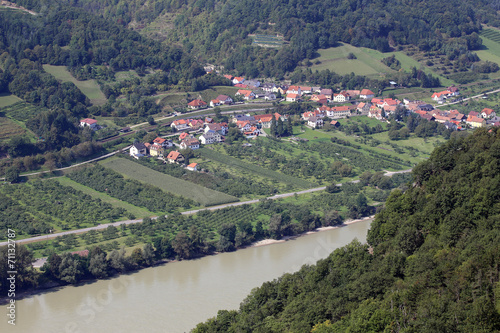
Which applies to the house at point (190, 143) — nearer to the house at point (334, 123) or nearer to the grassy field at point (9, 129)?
the grassy field at point (9, 129)

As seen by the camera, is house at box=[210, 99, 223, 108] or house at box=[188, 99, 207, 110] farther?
house at box=[210, 99, 223, 108]

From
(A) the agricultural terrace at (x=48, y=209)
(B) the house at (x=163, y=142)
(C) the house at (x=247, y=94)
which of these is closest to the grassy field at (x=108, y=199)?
(A) the agricultural terrace at (x=48, y=209)

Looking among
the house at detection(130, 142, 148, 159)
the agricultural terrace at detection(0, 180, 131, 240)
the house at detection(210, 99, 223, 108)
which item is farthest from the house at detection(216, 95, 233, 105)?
the agricultural terrace at detection(0, 180, 131, 240)

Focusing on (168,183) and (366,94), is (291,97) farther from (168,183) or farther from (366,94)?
(168,183)

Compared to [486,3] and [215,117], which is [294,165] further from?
[486,3]

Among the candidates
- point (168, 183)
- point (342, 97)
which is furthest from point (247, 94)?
point (168, 183)

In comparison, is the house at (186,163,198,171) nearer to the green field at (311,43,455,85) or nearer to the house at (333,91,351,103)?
the house at (333,91,351,103)

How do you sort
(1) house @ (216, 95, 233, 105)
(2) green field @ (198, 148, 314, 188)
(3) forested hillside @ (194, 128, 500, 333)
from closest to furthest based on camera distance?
(3) forested hillside @ (194, 128, 500, 333), (2) green field @ (198, 148, 314, 188), (1) house @ (216, 95, 233, 105)
